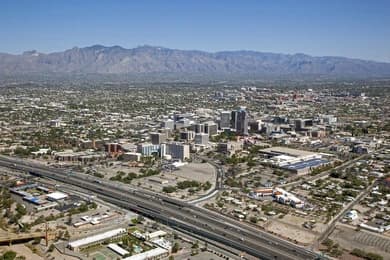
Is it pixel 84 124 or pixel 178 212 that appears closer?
pixel 178 212

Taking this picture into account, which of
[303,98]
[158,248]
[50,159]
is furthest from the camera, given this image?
[303,98]

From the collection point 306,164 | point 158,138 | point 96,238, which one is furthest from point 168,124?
point 96,238

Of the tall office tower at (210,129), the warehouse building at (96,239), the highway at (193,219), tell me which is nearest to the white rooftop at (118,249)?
the warehouse building at (96,239)

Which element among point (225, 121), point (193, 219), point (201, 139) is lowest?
point (193, 219)

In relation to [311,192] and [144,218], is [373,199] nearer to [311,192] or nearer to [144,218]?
[311,192]

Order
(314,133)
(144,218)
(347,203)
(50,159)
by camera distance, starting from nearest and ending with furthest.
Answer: (144,218)
(347,203)
(50,159)
(314,133)

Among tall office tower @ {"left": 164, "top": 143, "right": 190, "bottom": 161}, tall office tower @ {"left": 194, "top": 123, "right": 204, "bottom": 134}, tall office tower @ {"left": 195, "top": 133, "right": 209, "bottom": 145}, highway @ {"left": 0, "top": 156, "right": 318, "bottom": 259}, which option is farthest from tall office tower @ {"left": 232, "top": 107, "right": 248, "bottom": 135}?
highway @ {"left": 0, "top": 156, "right": 318, "bottom": 259}

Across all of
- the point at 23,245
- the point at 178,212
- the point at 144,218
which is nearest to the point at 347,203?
the point at 178,212

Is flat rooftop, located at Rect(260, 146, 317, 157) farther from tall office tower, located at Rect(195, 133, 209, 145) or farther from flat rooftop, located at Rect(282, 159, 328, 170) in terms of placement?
tall office tower, located at Rect(195, 133, 209, 145)

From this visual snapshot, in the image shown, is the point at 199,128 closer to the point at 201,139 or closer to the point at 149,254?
the point at 201,139
